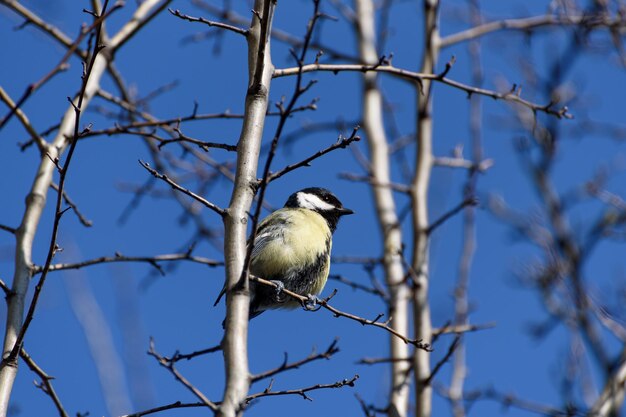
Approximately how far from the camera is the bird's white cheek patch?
604 centimetres

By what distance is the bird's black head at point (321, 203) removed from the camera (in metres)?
6.00

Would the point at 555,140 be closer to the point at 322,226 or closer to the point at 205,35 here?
the point at 322,226

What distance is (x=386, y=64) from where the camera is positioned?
405cm

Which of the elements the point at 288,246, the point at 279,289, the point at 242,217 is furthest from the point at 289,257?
the point at 242,217

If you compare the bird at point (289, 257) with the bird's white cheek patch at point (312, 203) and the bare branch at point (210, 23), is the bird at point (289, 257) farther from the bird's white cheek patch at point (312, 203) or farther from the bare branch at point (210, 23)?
the bare branch at point (210, 23)

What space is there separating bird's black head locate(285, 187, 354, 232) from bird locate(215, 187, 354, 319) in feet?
1.68

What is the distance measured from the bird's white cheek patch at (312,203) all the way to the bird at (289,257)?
0.54 m

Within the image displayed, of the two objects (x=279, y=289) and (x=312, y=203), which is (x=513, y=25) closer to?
(x=312, y=203)

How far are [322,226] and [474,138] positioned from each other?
278 cm

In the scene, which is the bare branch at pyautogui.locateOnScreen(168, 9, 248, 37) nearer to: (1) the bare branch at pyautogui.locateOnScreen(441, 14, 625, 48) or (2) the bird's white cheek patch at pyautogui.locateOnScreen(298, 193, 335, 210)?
(2) the bird's white cheek patch at pyautogui.locateOnScreen(298, 193, 335, 210)

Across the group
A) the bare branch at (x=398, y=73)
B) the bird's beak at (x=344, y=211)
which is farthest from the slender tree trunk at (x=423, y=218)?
the bare branch at (x=398, y=73)

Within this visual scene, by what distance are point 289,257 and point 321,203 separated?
50.1 inches

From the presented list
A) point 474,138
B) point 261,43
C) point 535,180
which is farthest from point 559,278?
point 261,43

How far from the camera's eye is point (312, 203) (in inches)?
239
